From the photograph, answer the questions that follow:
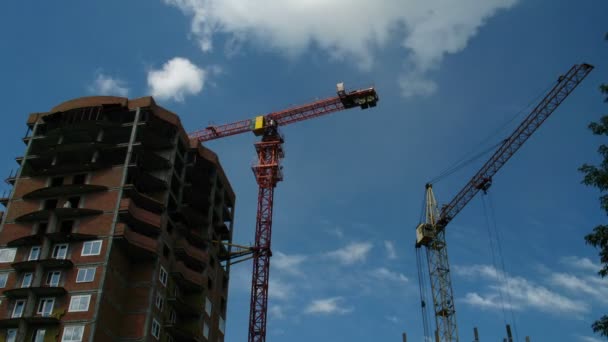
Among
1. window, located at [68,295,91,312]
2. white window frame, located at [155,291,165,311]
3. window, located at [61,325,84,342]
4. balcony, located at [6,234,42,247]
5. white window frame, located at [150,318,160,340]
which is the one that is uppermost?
balcony, located at [6,234,42,247]

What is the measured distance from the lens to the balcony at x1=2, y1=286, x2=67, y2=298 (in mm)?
73625

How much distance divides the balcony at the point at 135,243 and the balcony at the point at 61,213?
4.80m

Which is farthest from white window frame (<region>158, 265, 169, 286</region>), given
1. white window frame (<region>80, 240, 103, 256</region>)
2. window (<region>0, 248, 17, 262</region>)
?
window (<region>0, 248, 17, 262</region>)

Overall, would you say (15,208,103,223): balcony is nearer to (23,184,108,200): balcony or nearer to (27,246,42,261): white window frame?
(23,184,108,200): balcony

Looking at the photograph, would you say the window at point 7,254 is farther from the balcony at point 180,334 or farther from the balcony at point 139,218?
the balcony at point 180,334

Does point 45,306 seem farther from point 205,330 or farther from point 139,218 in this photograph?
point 205,330

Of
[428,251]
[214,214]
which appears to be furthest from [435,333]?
[214,214]

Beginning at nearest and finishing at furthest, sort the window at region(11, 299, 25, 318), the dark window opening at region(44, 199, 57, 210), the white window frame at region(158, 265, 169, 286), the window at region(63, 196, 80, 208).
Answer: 1. the window at region(11, 299, 25, 318)
2. the white window frame at region(158, 265, 169, 286)
3. the window at region(63, 196, 80, 208)
4. the dark window opening at region(44, 199, 57, 210)

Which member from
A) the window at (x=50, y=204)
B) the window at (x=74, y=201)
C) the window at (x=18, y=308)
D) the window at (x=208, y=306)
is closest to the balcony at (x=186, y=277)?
the window at (x=208, y=306)

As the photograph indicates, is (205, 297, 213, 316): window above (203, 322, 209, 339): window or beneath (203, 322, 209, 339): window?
above

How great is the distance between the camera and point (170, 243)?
85.1m

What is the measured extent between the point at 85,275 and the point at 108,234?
5.80m

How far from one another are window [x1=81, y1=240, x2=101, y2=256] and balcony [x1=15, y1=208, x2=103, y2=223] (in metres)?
4.19

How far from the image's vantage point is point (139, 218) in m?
80.9
